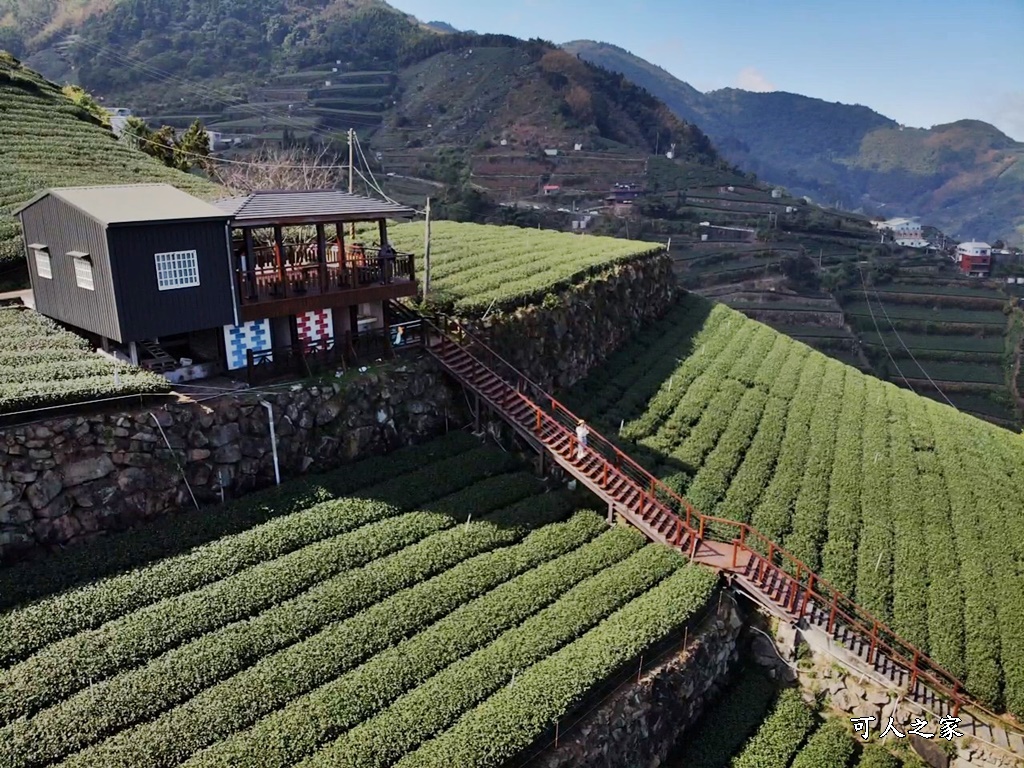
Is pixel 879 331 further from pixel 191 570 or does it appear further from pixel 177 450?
pixel 191 570

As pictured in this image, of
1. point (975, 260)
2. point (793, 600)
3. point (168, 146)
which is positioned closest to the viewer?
point (793, 600)

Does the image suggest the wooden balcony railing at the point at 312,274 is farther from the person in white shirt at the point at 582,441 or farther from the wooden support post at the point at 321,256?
the person in white shirt at the point at 582,441

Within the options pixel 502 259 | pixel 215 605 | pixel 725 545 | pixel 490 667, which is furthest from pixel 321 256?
pixel 725 545

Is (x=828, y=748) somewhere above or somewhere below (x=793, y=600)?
below

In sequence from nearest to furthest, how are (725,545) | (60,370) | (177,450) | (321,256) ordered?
1. (177,450)
2. (60,370)
3. (725,545)
4. (321,256)

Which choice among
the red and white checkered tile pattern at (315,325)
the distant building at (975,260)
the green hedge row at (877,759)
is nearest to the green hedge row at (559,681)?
the green hedge row at (877,759)

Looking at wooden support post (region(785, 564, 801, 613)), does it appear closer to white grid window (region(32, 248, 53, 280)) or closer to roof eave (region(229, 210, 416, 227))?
roof eave (region(229, 210, 416, 227))
